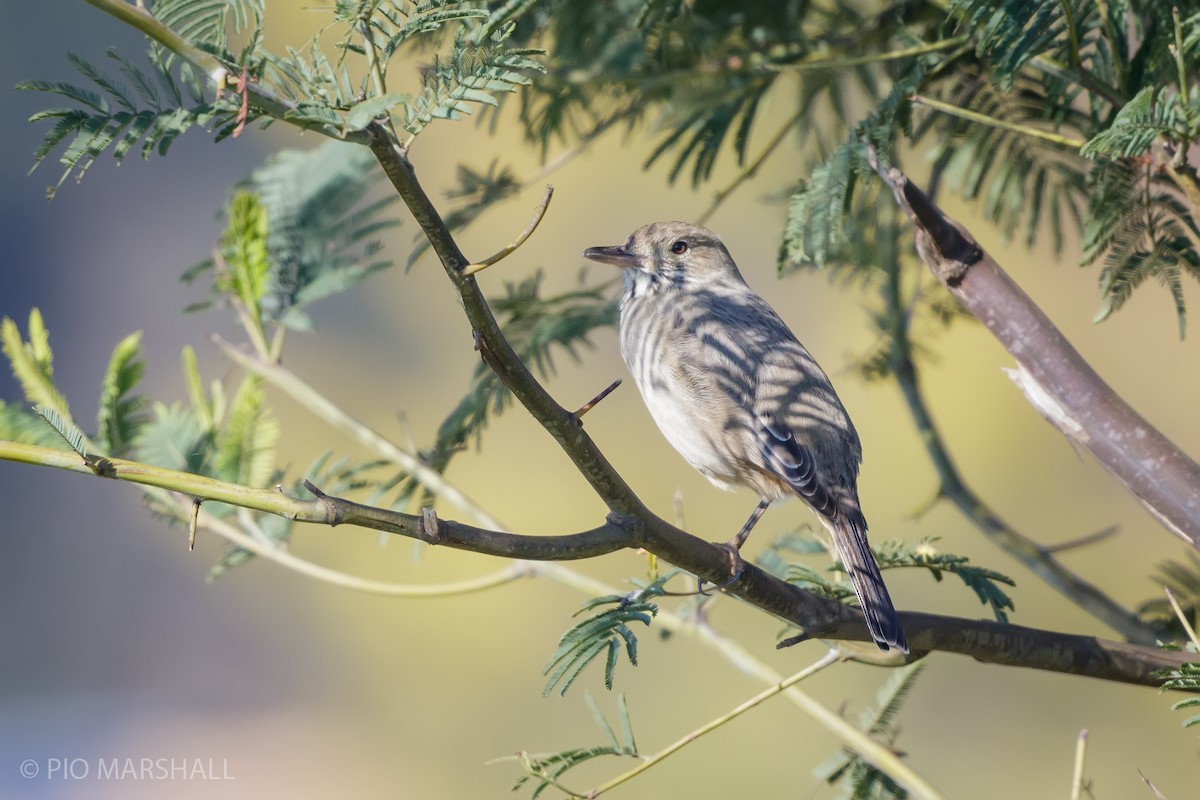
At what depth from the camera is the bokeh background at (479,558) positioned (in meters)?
4.93

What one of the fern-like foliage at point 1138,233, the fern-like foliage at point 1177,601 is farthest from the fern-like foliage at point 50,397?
the fern-like foliage at point 1177,601

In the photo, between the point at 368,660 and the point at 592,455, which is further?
the point at 368,660

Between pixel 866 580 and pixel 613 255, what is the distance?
1512 millimetres

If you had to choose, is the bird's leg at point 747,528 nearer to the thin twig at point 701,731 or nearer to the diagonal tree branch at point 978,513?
the thin twig at point 701,731

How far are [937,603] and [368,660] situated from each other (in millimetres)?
2642

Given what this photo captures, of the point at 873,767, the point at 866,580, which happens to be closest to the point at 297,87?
the point at 866,580

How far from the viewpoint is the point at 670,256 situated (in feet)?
12.7

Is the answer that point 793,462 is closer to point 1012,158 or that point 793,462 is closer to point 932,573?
point 932,573

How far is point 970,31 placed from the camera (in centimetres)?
252

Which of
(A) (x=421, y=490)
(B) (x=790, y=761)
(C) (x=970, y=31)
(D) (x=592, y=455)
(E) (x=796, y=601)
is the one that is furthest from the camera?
(B) (x=790, y=761)

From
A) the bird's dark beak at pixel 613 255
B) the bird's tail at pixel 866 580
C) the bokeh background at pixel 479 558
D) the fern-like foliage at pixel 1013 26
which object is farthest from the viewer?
the bokeh background at pixel 479 558

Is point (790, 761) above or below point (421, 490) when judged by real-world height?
below

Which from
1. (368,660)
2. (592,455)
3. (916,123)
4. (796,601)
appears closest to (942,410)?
(916,123)

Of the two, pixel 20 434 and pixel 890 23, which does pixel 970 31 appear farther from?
pixel 20 434
